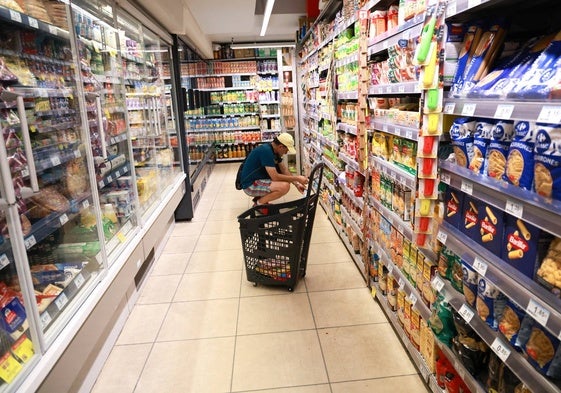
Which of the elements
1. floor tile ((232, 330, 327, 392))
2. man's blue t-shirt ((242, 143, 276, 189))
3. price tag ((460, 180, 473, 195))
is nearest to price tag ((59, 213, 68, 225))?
floor tile ((232, 330, 327, 392))

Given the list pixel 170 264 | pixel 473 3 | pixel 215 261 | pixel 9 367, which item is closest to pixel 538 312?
pixel 473 3

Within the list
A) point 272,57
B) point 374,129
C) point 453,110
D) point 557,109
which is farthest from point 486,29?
point 272,57

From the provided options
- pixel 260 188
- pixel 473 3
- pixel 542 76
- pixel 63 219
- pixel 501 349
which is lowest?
pixel 260 188

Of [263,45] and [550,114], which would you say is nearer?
[550,114]

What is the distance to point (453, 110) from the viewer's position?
5.79 feet

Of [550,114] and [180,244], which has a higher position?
[550,114]

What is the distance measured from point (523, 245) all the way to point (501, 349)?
A: 0.41 m

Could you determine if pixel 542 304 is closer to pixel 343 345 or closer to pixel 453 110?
pixel 453 110

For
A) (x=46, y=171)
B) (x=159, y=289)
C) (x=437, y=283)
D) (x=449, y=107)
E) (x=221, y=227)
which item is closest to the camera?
(x=449, y=107)

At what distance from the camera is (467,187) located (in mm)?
1703

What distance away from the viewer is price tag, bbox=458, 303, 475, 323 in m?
1.77

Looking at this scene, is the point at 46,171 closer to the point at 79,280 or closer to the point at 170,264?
the point at 79,280

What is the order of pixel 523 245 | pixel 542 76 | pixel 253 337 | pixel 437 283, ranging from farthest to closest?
pixel 253 337 → pixel 437 283 → pixel 523 245 → pixel 542 76

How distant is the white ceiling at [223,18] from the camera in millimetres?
4606
